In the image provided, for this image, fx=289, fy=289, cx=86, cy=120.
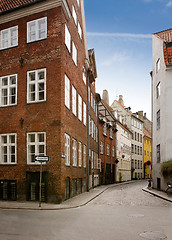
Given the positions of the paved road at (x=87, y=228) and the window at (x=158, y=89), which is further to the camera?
the window at (x=158, y=89)

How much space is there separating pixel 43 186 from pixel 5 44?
9.44m

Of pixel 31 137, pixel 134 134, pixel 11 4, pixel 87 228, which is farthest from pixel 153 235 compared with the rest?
pixel 134 134

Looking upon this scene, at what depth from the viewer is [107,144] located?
136 ft

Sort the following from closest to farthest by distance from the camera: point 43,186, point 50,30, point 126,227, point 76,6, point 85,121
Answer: point 126,227
point 43,186
point 50,30
point 76,6
point 85,121

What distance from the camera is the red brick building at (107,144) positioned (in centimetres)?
3836

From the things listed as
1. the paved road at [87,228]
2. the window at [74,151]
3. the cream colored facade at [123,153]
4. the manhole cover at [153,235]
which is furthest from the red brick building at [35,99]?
the cream colored facade at [123,153]

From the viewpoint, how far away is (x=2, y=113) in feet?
58.8

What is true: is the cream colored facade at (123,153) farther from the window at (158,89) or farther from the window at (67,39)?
the window at (67,39)

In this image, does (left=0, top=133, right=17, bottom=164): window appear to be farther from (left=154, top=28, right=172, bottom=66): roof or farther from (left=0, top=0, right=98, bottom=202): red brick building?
(left=154, top=28, right=172, bottom=66): roof

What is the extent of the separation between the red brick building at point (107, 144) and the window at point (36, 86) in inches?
790

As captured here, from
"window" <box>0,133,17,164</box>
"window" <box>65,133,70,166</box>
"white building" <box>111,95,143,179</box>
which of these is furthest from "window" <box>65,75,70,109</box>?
"white building" <box>111,95,143,179</box>

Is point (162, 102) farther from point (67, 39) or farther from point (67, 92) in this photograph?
point (67, 39)

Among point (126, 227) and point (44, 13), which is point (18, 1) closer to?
point (44, 13)

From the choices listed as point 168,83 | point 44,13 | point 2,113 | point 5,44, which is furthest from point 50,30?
point 168,83
